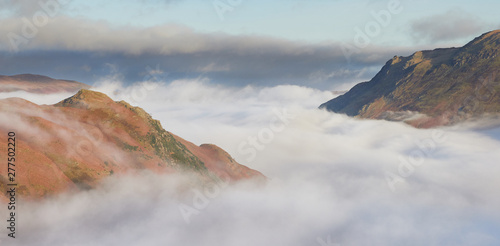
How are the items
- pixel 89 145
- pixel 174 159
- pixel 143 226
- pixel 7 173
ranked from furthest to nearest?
pixel 174 159
pixel 143 226
pixel 89 145
pixel 7 173

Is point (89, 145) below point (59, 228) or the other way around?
the other way around

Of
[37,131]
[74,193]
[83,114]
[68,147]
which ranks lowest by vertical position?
[74,193]

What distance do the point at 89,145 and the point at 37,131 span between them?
20562 mm

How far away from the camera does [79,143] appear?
151000 mm

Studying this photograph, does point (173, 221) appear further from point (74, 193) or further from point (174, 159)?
point (74, 193)

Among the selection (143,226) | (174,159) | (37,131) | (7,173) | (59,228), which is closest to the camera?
(7,173)

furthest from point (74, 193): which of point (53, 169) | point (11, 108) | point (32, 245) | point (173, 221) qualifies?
point (173, 221)

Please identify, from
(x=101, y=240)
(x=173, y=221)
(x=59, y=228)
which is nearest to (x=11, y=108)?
(x=59, y=228)

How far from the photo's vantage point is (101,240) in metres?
148

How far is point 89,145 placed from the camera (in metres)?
155

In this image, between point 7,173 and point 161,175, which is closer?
point 7,173

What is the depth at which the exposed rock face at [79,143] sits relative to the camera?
128375mm

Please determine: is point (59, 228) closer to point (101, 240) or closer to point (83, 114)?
point (101, 240)

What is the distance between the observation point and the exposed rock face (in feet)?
421
